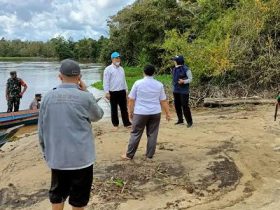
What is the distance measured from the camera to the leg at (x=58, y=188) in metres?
4.52

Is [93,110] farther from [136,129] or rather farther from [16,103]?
[16,103]

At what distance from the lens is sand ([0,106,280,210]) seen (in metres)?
5.93

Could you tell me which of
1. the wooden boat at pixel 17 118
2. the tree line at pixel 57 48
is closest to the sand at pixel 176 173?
the wooden boat at pixel 17 118

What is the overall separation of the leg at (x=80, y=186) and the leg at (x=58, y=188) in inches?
4.1

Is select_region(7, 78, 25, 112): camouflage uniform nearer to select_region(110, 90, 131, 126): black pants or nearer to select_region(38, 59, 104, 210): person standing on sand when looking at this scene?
select_region(110, 90, 131, 126): black pants

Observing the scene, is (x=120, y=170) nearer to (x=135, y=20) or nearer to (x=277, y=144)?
(x=277, y=144)

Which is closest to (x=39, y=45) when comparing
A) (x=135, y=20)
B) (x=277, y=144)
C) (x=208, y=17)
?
(x=135, y=20)

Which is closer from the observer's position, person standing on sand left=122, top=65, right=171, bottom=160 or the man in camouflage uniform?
person standing on sand left=122, top=65, right=171, bottom=160

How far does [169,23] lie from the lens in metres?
28.5

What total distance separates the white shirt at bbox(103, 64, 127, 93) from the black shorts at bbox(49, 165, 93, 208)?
5.45m

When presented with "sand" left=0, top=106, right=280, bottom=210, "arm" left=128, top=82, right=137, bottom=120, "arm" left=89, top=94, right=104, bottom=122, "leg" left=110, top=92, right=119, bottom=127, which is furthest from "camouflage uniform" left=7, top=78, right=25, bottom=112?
"arm" left=89, top=94, right=104, bottom=122

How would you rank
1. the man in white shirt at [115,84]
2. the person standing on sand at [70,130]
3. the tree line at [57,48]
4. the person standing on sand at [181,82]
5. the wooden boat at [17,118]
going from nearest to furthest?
the person standing on sand at [70,130] < the man in white shirt at [115,84] < the person standing on sand at [181,82] < the wooden boat at [17,118] < the tree line at [57,48]

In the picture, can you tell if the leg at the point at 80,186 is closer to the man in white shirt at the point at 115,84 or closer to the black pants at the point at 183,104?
the man in white shirt at the point at 115,84

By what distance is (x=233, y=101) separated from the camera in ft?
50.4
